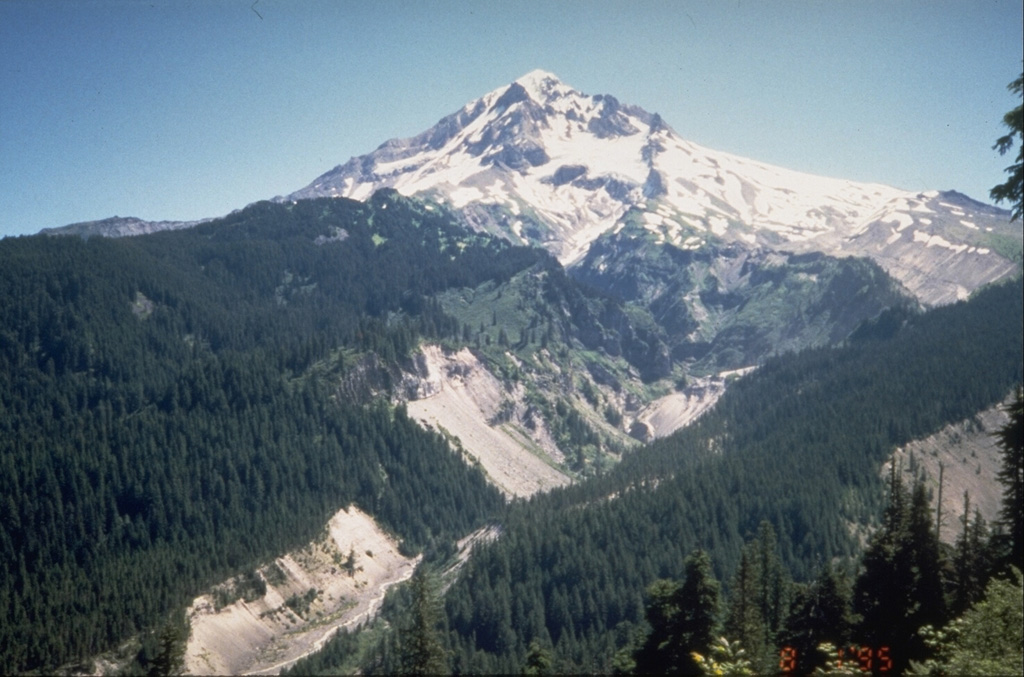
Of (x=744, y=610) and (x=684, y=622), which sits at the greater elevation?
(x=684, y=622)

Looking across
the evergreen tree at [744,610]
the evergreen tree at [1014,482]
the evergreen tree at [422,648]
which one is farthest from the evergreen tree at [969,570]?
the evergreen tree at [422,648]

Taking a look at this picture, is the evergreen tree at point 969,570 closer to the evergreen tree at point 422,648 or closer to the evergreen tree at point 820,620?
the evergreen tree at point 820,620

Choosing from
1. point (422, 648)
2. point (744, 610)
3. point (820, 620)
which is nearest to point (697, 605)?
point (820, 620)

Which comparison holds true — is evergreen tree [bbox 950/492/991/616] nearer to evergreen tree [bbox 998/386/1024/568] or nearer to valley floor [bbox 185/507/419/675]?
evergreen tree [bbox 998/386/1024/568]

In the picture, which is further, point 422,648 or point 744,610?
point 744,610

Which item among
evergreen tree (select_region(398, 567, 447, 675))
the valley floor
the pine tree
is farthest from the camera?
the valley floor

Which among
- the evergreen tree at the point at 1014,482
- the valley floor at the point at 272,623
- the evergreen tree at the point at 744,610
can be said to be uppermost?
the evergreen tree at the point at 1014,482

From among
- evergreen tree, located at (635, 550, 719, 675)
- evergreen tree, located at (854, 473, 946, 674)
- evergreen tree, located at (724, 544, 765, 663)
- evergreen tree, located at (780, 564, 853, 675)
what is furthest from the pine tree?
evergreen tree, located at (854, 473, 946, 674)

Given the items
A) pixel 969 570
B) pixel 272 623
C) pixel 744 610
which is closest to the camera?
pixel 969 570

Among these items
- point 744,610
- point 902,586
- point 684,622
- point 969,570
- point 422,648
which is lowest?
point 744,610

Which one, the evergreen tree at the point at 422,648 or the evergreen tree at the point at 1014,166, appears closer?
the evergreen tree at the point at 1014,166

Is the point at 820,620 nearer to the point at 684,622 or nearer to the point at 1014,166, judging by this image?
the point at 684,622
